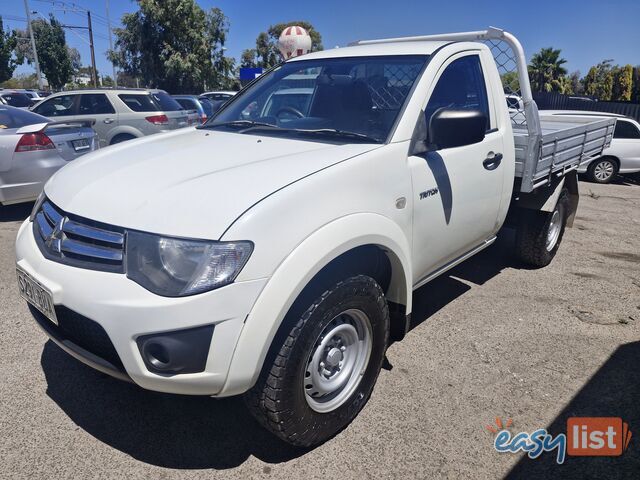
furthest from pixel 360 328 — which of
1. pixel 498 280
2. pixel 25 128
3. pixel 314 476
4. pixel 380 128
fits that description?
pixel 25 128

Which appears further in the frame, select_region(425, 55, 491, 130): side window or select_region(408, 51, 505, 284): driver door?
select_region(425, 55, 491, 130): side window

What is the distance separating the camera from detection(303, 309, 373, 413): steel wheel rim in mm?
2258

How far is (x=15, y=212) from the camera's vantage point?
21.3ft

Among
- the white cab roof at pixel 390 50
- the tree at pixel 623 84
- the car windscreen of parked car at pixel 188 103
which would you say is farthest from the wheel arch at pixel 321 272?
the tree at pixel 623 84

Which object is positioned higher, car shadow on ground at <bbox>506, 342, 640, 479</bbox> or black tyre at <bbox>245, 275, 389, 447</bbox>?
Answer: black tyre at <bbox>245, 275, 389, 447</bbox>

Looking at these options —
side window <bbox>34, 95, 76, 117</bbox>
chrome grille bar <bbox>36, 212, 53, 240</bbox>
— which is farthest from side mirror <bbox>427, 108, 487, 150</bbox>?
side window <bbox>34, 95, 76, 117</bbox>

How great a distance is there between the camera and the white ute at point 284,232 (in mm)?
1811

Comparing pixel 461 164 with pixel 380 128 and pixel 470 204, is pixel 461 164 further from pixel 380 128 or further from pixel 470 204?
pixel 380 128

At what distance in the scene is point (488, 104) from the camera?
→ 343 centimetres

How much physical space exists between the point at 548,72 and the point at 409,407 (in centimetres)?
4825

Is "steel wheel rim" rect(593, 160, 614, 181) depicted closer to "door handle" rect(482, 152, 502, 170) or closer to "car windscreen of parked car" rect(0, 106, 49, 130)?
"door handle" rect(482, 152, 502, 170)

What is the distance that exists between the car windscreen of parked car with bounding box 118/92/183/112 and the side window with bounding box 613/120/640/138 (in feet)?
32.9

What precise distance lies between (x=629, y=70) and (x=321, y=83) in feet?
125

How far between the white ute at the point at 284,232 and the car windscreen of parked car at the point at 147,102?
6.81 m
